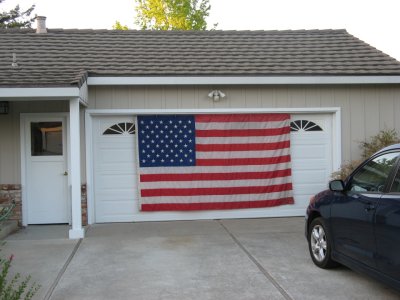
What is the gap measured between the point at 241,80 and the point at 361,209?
5.09m

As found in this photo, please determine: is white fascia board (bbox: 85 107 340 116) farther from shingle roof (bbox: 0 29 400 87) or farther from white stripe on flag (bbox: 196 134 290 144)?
shingle roof (bbox: 0 29 400 87)

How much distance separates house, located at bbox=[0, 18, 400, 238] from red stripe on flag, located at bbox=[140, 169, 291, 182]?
1.07 ft

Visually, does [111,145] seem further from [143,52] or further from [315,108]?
[315,108]

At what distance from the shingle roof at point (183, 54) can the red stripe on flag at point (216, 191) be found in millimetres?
2307

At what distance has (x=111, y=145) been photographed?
10.0 meters

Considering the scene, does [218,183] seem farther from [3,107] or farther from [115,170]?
[3,107]

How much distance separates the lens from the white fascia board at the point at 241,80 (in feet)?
31.4

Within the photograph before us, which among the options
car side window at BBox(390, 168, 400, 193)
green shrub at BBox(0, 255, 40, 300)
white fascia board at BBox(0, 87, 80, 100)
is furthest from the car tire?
white fascia board at BBox(0, 87, 80, 100)

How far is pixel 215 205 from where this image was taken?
33.3ft

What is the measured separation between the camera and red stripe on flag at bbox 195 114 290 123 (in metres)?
10.1

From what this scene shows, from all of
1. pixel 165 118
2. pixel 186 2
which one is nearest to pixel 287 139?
pixel 165 118

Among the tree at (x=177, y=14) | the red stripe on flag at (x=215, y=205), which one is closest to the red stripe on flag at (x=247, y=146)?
the red stripe on flag at (x=215, y=205)

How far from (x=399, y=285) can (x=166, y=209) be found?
6052mm

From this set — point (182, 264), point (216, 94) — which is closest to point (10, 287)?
point (182, 264)
